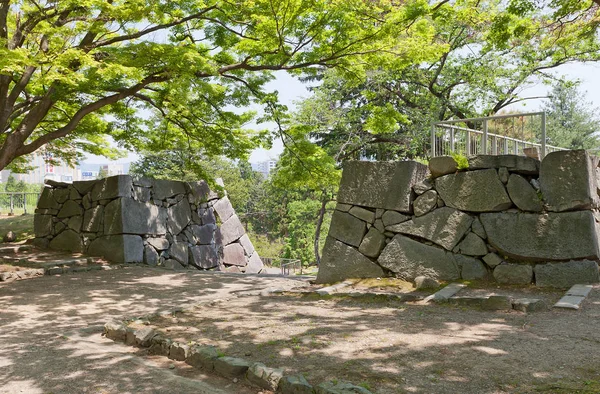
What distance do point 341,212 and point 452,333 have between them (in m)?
3.53

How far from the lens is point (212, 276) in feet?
29.6

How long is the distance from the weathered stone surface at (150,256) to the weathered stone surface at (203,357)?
25.3 ft

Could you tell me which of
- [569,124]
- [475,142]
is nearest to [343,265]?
[475,142]

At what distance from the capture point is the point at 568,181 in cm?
597

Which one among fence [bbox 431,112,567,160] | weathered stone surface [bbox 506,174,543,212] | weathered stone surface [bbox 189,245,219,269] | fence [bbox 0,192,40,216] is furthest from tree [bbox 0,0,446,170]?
fence [bbox 0,192,40,216]

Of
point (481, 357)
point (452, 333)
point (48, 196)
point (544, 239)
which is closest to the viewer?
point (481, 357)

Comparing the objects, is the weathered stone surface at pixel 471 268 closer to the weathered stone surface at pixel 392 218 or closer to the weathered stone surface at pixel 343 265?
the weathered stone surface at pixel 392 218

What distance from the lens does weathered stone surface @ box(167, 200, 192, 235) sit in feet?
39.9

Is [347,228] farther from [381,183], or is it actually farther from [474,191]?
[474,191]

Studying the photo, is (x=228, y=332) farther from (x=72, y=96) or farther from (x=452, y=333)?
(x=72, y=96)

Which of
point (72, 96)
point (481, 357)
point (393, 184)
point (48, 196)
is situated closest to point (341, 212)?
point (393, 184)

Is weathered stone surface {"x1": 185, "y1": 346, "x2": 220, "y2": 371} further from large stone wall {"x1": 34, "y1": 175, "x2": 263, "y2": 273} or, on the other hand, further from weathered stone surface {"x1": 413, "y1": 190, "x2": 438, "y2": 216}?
large stone wall {"x1": 34, "y1": 175, "x2": 263, "y2": 273}

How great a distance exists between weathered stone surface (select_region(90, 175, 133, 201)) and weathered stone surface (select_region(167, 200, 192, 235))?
1.60 meters

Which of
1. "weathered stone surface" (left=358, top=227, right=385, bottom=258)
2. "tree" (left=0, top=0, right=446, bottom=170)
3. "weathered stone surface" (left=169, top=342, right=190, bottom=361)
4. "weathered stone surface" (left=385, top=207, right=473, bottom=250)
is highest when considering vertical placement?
"tree" (left=0, top=0, right=446, bottom=170)
